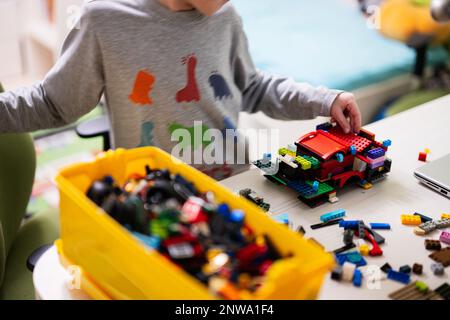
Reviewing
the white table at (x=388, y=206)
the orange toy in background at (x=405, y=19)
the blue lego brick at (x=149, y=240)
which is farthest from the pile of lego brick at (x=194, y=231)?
the orange toy in background at (x=405, y=19)

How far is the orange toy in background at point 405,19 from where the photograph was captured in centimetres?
201

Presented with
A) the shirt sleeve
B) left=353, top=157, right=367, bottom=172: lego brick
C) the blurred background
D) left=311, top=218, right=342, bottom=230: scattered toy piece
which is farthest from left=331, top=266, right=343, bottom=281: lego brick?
the blurred background

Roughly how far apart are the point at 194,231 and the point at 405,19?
1.79 meters

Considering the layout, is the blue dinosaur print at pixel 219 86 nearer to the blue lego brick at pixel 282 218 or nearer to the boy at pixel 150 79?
the boy at pixel 150 79

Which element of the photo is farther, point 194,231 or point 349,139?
point 349,139

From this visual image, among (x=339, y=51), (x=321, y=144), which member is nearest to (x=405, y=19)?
(x=339, y=51)

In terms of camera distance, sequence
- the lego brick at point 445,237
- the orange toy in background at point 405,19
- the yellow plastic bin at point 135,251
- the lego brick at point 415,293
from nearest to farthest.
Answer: the yellow plastic bin at point 135,251 < the lego brick at point 415,293 < the lego brick at point 445,237 < the orange toy in background at point 405,19

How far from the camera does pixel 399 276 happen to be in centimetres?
67

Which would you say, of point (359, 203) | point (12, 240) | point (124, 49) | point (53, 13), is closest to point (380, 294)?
point (359, 203)

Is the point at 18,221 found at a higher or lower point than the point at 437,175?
lower

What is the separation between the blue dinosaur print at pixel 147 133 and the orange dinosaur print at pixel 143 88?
0.14 feet

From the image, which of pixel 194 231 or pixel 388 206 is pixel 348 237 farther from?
pixel 194 231
